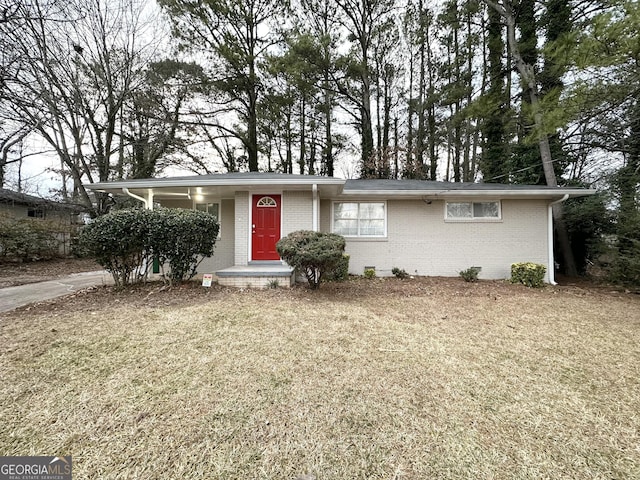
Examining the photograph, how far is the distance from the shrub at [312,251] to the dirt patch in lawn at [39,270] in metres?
7.20

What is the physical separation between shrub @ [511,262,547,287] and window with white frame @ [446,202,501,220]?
1.60m

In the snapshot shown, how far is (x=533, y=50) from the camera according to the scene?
942 cm

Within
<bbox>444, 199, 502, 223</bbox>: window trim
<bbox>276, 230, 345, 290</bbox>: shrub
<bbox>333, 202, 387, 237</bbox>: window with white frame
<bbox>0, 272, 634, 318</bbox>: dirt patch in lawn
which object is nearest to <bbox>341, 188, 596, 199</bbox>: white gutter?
<bbox>444, 199, 502, 223</bbox>: window trim

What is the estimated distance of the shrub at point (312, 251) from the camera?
201 inches

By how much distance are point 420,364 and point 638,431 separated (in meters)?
1.52

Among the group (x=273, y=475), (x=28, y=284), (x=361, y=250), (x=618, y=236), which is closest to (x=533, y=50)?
(x=618, y=236)

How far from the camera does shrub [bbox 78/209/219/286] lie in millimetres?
4953

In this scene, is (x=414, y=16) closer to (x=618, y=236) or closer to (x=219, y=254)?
(x=618, y=236)

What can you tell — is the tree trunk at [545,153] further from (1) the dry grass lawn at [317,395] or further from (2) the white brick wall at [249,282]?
(2) the white brick wall at [249,282]

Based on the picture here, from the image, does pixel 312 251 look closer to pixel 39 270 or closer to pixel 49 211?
pixel 39 270

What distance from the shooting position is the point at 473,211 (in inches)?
314

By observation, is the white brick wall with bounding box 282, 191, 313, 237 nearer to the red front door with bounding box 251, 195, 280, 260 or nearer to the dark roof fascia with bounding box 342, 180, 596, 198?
the red front door with bounding box 251, 195, 280, 260

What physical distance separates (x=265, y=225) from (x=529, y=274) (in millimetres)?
7434

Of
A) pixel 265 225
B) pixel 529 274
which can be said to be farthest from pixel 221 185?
pixel 529 274
